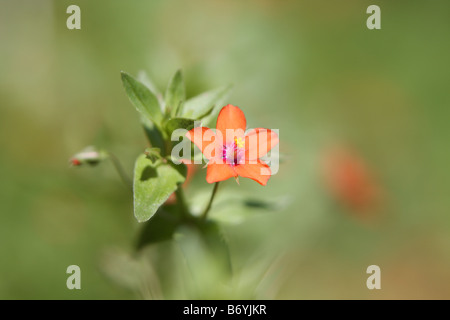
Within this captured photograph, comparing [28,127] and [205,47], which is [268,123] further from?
[28,127]

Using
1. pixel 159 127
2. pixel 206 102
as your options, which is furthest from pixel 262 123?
pixel 159 127

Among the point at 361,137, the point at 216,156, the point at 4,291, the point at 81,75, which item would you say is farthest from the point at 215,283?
the point at 361,137

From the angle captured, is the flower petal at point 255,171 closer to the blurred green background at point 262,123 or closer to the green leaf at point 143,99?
the green leaf at point 143,99

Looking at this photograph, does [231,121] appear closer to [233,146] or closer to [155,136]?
[233,146]

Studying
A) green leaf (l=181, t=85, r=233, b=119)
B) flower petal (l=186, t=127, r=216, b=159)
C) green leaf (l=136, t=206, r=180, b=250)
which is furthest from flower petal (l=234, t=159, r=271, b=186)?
green leaf (l=136, t=206, r=180, b=250)

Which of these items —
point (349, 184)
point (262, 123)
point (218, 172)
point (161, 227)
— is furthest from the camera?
point (349, 184)

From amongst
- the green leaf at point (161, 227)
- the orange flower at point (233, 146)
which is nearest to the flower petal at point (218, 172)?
the orange flower at point (233, 146)
